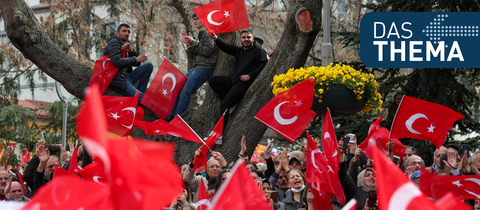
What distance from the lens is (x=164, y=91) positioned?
8.41 metres

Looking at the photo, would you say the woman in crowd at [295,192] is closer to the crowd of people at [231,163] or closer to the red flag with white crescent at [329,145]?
the crowd of people at [231,163]

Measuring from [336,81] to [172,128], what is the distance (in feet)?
8.07

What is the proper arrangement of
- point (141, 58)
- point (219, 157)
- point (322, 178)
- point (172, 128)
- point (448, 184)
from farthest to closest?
point (141, 58) → point (172, 128) → point (219, 157) → point (322, 178) → point (448, 184)

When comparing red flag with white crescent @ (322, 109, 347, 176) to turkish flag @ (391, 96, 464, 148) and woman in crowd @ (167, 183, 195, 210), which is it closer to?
turkish flag @ (391, 96, 464, 148)

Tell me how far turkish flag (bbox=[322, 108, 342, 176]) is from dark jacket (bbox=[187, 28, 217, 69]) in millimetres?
2806

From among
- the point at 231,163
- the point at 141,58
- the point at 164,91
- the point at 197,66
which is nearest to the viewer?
the point at 231,163

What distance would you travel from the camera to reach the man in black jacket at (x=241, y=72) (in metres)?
8.09

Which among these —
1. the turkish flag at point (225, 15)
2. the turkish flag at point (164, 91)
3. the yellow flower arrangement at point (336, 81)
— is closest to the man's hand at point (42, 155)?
the turkish flag at point (164, 91)

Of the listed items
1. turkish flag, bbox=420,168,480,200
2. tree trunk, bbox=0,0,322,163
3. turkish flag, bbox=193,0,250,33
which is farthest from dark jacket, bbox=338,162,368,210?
turkish flag, bbox=193,0,250,33

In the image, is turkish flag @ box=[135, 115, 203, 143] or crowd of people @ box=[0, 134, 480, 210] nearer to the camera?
crowd of people @ box=[0, 134, 480, 210]

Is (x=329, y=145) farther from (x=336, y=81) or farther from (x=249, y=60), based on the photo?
(x=249, y=60)

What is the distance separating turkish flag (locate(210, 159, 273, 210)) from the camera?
2.44 metres

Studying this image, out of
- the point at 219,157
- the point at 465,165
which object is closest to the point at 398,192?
the point at 465,165

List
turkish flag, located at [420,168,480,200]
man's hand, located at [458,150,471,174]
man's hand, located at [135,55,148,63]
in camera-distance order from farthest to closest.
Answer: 1. man's hand, located at [135,55,148,63]
2. man's hand, located at [458,150,471,174]
3. turkish flag, located at [420,168,480,200]
